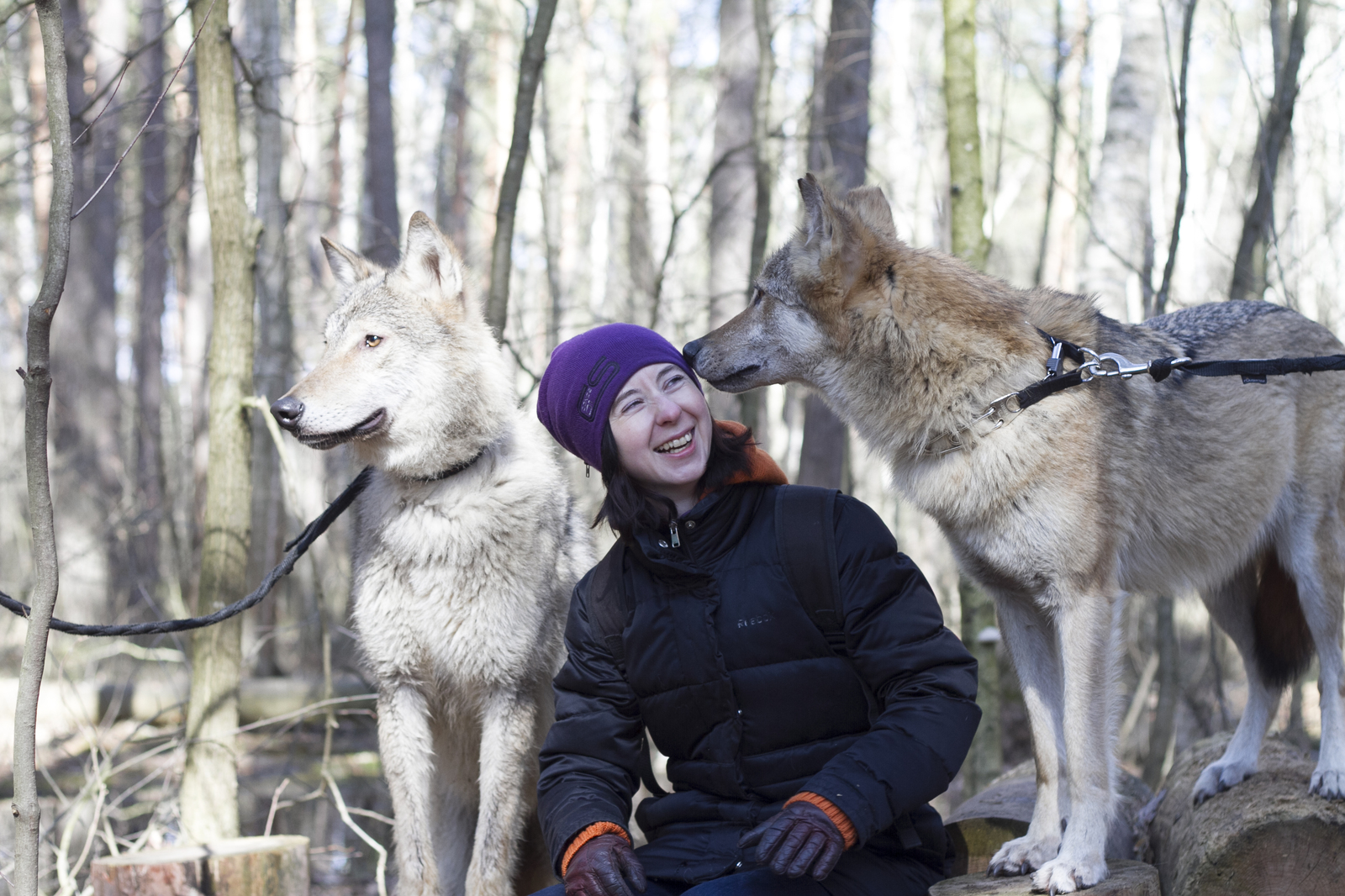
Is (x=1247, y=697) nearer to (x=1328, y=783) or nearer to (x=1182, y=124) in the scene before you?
(x=1328, y=783)

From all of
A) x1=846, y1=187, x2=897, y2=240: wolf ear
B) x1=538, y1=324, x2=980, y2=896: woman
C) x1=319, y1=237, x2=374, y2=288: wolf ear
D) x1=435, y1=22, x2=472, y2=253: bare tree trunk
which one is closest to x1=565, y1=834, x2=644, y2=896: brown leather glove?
x1=538, y1=324, x2=980, y2=896: woman

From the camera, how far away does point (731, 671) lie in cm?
265

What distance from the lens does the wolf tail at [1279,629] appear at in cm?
382

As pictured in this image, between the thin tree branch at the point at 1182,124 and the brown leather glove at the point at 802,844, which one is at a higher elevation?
the thin tree branch at the point at 1182,124

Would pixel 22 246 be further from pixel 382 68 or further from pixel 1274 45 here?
pixel 1274 45

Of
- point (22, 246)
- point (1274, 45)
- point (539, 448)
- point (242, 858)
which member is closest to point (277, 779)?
point (242, 858)

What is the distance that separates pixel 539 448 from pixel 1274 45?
210 inches

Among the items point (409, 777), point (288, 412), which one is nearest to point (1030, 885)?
point (409, 777)

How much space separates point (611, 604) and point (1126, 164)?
22.4 feet

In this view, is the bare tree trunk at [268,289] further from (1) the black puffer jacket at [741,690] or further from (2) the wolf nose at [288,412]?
(1) the black puffer jacket at [741,690]

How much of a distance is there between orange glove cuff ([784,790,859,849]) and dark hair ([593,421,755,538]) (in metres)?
0.85

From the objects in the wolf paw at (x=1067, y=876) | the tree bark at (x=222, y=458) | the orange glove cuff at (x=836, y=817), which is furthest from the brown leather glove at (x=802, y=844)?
the tree bark at (x=222, y=458)

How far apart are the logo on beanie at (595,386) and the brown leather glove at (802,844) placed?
126 cm

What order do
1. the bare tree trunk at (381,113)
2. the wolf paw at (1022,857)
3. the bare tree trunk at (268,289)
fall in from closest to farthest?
the wolf paw at (1022,857)
the bare tree trunk at (381,113)
the bare tree trunk at (268,289)
